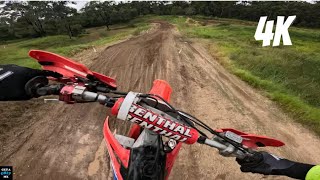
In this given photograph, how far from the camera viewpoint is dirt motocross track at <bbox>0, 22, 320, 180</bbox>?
6434 mm

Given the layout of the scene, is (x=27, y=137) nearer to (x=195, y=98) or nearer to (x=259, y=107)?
(x=195, y=98)

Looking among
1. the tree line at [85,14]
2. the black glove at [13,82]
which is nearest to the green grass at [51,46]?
the tree line at [85,14]

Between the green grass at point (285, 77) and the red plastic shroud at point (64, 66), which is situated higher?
the red plastic shroud at point (64, 66)

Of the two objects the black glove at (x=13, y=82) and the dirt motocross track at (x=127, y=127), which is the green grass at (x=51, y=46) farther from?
the black glove at (x=13, y=82)

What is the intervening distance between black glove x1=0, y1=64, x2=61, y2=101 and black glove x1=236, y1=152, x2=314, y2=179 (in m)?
2.47

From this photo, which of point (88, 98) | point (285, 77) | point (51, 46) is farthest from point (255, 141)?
point (51, 46)

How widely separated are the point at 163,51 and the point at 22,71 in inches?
624

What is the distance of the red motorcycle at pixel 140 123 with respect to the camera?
2.66m

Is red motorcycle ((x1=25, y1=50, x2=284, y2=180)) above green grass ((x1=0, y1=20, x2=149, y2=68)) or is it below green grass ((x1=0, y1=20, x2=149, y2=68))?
above

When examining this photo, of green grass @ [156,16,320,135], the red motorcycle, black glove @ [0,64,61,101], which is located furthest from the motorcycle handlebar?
green grass @ [156,16,320,135]

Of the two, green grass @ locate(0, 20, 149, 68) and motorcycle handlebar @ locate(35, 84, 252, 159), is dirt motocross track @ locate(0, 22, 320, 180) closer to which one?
motorcycle handlebar @ locate(35, 84, 252, 159)

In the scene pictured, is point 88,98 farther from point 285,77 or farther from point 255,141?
point 285,77

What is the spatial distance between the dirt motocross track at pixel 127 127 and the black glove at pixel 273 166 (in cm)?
342

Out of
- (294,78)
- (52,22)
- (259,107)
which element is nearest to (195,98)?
(259,107)
